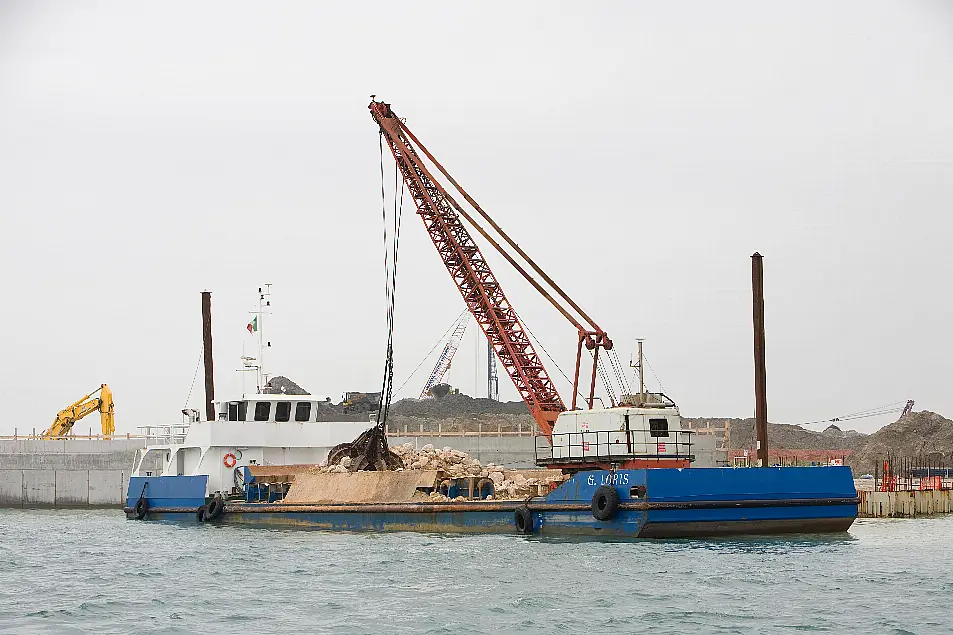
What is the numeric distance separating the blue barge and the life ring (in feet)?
39.7

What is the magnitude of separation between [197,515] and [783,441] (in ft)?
206

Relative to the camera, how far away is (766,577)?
68.2 feet

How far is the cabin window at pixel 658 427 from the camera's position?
29.1 m

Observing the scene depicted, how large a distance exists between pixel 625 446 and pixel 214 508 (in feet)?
45.0

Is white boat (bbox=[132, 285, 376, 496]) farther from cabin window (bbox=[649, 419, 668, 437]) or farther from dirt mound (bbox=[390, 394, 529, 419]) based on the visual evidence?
dirt mound (bbox=[390, 394, 529, 419])

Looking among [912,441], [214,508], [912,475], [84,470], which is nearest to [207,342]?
[84,470]

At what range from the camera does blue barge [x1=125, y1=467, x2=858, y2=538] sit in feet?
84.6

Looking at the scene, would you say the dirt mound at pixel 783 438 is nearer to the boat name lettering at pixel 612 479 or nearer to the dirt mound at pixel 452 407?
the dirt mound at pixel 452 407

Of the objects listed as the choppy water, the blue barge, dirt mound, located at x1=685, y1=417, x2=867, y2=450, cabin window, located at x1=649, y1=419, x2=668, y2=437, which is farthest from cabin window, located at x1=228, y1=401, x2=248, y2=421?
dirt mound, located at x1=685, y1=417, x2=867, y2=450

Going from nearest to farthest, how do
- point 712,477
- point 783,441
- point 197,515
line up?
point 712,477
point 197,515
point 783,441

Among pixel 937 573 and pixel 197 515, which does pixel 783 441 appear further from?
pixel 937 573

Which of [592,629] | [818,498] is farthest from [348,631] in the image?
[818,498]

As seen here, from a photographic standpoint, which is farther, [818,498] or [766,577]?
[818,498]

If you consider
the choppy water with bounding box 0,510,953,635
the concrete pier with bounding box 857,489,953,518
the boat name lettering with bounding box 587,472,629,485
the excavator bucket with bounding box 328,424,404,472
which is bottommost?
the concrete pier with bounding box 857,489,953,518
